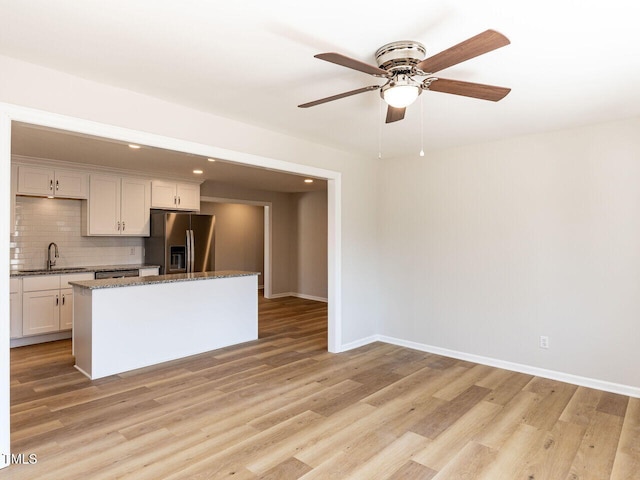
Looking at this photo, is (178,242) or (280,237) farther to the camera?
(280,237)

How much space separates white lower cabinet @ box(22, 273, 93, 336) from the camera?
4.75 meters

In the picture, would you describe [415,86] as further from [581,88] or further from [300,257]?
[300,257]

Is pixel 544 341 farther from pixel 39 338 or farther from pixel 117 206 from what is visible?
pixel 39 338

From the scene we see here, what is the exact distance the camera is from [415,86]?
6.70 feet

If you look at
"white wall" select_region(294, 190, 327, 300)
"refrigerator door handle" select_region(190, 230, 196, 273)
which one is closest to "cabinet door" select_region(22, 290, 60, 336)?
"refrigerator door handle" select_region(190, 230, 196, 273)

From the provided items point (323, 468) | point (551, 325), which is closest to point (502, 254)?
point (551, 325)

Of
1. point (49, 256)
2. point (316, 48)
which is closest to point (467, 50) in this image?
point (316, 48)

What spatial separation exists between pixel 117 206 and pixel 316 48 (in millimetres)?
4622

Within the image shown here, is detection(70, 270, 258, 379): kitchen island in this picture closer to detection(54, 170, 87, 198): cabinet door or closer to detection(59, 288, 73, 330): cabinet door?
detection(59, 288, 73, 330): cabinet door

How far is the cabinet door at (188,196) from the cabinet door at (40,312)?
2.18 m

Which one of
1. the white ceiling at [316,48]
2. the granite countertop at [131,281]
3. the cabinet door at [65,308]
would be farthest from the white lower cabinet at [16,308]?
the white ceiling at [316,48]

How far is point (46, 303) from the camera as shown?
16.0ft

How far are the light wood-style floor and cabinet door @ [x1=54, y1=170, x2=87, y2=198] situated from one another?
A: 2.18 metres

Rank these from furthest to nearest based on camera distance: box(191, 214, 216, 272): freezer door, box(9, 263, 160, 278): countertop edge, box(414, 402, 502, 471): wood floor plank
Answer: box(191, 214, 216, 272): freezer door
box(9, 263, 160, 278): countertop edge
box(414, 402, 502, 471): wood floor plank
